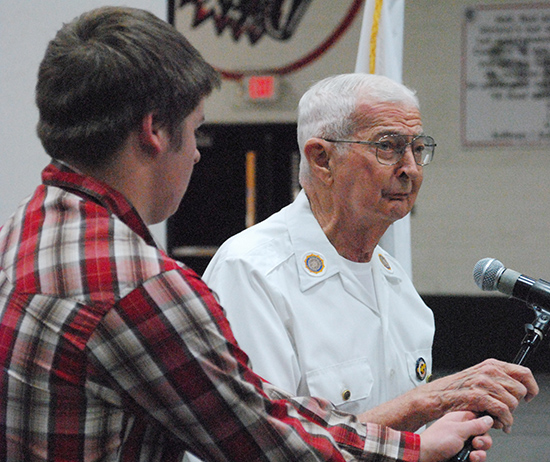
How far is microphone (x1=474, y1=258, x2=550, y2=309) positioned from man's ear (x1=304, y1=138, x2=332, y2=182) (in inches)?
15.5

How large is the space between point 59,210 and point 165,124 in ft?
0.57

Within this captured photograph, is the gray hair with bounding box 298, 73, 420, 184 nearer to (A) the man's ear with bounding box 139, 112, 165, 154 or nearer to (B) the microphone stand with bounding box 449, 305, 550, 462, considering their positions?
(B) the microphone stand with bounding box 449, 305, 550, 462

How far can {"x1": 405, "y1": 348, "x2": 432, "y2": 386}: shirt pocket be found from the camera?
1.52 meters

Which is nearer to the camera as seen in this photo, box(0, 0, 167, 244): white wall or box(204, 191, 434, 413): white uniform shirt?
box(204, 191, 434, 413): white uniform shirt

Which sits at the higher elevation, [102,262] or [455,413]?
[102,262]

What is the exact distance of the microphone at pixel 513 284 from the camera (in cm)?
126

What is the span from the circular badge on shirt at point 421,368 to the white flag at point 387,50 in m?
0.41

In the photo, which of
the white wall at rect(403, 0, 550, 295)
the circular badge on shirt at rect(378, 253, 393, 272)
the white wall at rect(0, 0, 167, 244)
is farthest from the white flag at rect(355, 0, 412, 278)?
the white wall at rect(403, 0, 550, 295)

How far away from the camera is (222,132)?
18.2ft

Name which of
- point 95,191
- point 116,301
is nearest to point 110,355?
point 116,301

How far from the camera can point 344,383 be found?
4.58 feet

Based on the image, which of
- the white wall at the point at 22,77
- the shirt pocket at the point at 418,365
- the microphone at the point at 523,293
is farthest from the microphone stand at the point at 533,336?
the white wall at the point at 22,77

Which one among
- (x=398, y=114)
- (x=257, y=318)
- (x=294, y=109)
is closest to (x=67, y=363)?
(x=257, y=318)

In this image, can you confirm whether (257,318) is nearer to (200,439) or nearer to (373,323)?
(373,323)
